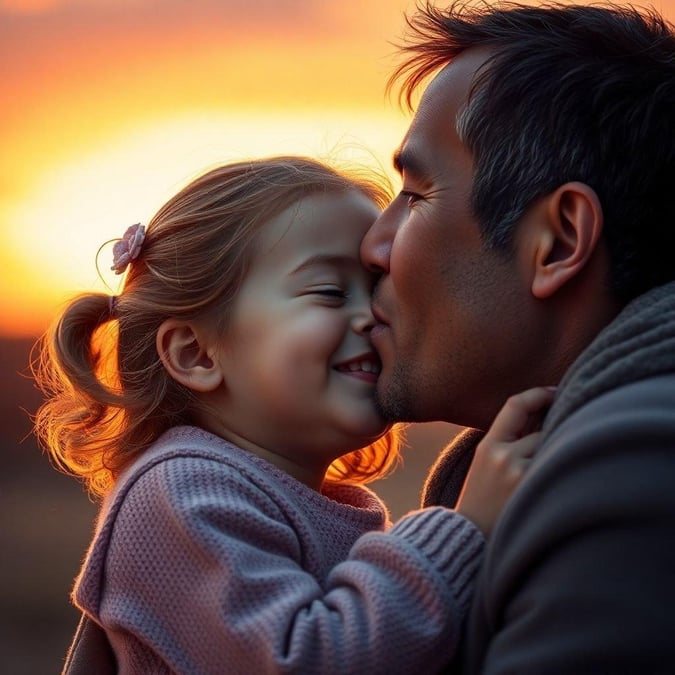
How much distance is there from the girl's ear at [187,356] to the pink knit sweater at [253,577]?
209mm

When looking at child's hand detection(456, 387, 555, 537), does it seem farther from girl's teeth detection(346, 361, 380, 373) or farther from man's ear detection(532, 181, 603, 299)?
girl's teeth detection(346, 361, 380, 373)

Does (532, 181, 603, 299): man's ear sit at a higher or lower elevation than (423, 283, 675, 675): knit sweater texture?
higher

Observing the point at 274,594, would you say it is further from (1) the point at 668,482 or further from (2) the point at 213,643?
(1) the point at 668,482

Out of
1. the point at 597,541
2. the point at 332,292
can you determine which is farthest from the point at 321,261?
the point at 597,541

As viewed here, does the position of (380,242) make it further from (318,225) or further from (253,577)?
(253,577)

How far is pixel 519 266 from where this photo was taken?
2182 millimetres

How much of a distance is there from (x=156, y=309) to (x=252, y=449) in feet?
1.35

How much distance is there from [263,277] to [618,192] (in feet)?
2.66

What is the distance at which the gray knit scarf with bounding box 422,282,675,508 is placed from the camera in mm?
1655

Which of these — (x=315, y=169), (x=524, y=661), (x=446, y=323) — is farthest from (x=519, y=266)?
(x=524, y=661)

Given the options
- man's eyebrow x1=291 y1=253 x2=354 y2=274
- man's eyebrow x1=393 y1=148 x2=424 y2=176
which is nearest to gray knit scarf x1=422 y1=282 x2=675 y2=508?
man's eyebrow x1=393 y1=148 x2=424 y2=176

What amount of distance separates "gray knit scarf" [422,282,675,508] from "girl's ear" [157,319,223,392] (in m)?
0.92

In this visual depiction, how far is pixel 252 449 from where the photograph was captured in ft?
8.05

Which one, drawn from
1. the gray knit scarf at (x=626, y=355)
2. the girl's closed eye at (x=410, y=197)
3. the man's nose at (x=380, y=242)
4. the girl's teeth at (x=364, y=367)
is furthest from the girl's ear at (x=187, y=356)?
the gray knit scarf at (x=626, y=355)
